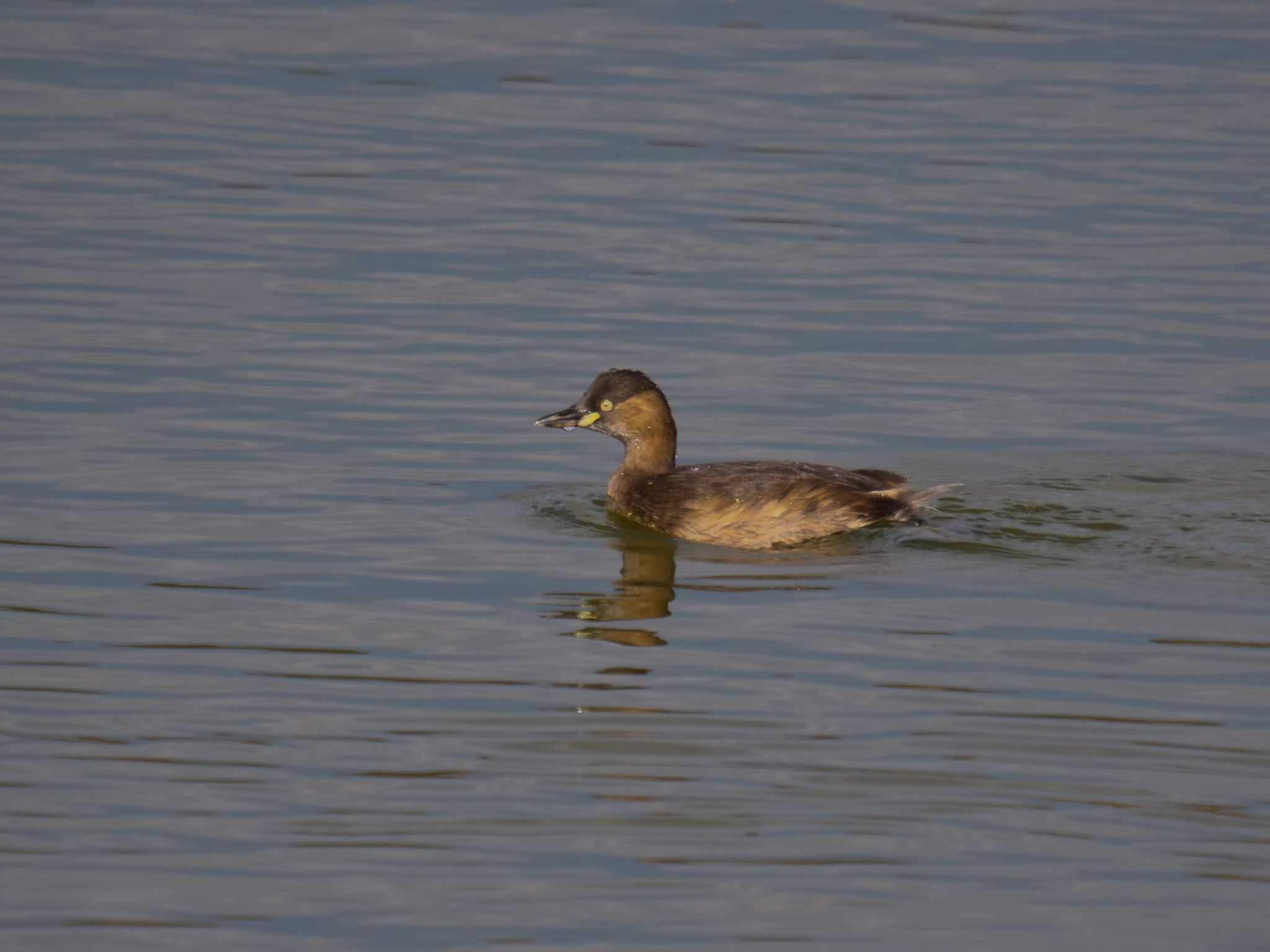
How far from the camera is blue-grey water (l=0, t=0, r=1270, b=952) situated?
6.33 m

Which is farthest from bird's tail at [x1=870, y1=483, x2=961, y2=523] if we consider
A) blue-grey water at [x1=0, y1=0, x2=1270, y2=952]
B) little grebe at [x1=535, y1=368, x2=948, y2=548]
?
blue-grey water at [x1=0, y1=0, x2=1270, y2=952]

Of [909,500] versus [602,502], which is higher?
[909,500]

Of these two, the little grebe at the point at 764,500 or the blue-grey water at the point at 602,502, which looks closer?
the blue-grey water at the point at 602,502

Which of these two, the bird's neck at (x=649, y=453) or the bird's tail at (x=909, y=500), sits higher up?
the bird's neck at (x=649, y=453)

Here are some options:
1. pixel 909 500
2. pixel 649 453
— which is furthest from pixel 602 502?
pixel 909 500

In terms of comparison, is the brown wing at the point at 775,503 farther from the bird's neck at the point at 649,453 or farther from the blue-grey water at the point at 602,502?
the bird's neck at the point at 649,453

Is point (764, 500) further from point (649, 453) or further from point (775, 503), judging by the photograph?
point (649, 453)

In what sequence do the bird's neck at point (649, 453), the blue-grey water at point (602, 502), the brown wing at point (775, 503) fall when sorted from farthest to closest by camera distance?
the bird's neck at point (649, 453) < the brown wing at point (775, 503) < the blue-grey water at point (602, 502)

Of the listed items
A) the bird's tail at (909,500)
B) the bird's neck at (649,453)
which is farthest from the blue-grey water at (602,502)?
the bird's neck at (649,453)

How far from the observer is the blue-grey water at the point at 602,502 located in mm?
6328

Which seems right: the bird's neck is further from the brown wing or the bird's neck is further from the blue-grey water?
the brown wing

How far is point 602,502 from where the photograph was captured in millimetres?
11164

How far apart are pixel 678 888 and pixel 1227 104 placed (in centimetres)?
1670

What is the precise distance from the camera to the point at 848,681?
802 centimetres
